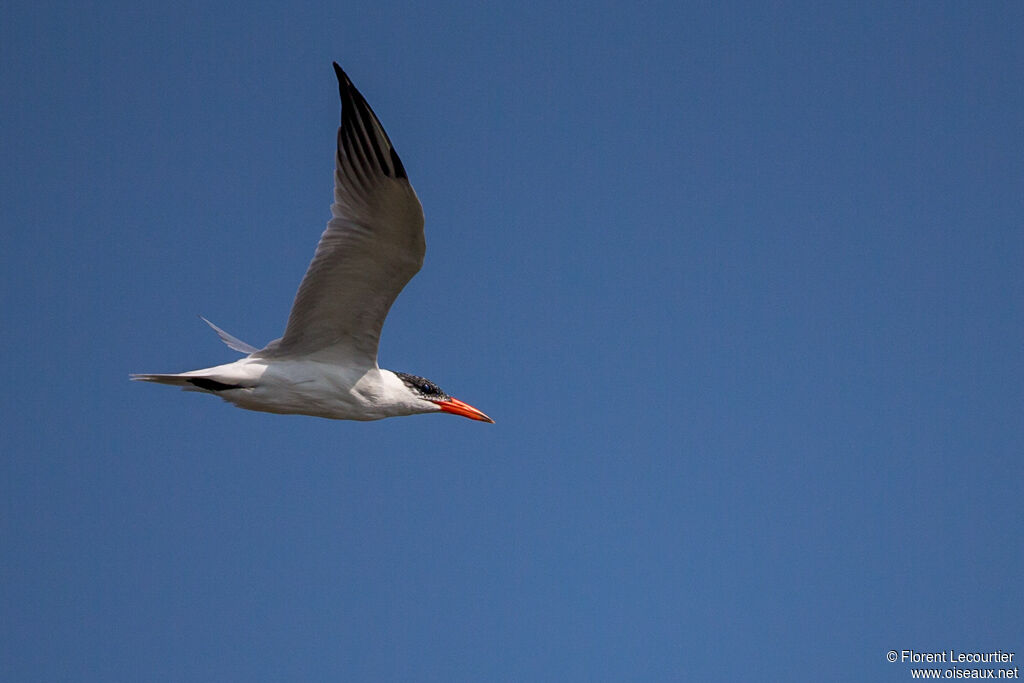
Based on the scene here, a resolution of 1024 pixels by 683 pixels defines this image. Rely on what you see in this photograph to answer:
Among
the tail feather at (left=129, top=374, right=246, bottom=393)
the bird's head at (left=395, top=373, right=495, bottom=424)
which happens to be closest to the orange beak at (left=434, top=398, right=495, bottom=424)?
the bird's head at (left=395, top=373, right=495, bottom=424)

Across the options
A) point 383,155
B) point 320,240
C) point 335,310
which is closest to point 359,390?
point 335,310

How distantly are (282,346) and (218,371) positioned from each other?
0.75 m

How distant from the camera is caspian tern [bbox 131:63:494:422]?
9.26m

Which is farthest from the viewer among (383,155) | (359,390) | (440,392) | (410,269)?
(440,392)

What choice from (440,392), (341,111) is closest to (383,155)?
(341,111)

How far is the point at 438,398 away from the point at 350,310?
5.36 feet

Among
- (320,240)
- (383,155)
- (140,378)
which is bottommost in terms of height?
(140,378)

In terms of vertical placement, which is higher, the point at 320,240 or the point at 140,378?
the point at 320,240

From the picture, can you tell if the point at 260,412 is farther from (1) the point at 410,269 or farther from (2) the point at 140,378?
(1) the point at 410,269

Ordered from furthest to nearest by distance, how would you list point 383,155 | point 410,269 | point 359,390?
point 359,390 < point 410,269 < point 383,155

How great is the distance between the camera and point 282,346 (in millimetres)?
10531

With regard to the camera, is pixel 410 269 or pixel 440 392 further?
pixel 440 392

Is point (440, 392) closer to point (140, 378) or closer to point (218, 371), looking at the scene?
point (218, 371)

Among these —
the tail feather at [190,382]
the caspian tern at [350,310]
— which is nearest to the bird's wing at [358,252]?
the caspian tern at [350,310]
